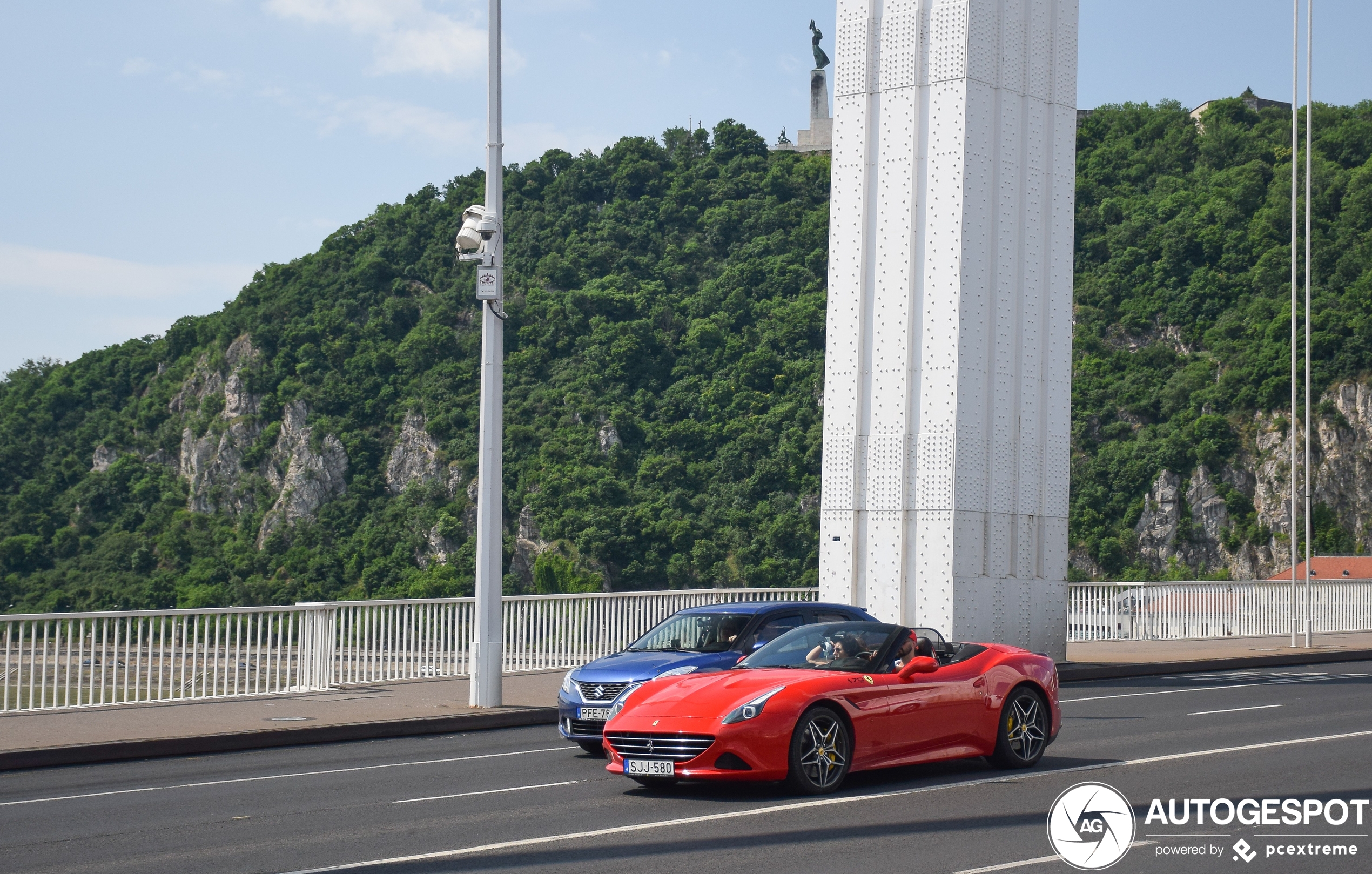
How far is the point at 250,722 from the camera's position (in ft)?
54.9

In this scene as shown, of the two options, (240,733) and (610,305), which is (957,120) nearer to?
(240,733)

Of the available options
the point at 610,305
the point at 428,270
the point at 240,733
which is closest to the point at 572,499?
the point at 610,305

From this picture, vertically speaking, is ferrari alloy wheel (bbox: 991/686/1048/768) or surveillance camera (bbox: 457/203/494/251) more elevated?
surveillance camera (bbox: 457/203/494/251)

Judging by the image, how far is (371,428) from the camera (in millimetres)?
120188

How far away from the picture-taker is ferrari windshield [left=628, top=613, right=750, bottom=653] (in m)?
15.2

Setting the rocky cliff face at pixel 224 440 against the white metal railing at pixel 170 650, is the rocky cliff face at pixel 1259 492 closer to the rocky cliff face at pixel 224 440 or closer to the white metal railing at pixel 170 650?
the rocky cliff face at pixel 224 440

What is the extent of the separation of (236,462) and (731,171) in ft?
172

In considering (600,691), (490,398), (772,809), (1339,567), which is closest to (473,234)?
(490,398)

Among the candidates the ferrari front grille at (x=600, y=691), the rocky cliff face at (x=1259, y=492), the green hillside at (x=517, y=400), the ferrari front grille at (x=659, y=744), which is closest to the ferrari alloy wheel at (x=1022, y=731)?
the ferrari front grille at (x=659, y=744)

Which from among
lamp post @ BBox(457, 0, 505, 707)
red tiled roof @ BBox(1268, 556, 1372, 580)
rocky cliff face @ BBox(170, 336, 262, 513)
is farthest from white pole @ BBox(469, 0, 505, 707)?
rocky cliff face @ BBox(170, 336, 262, 513)

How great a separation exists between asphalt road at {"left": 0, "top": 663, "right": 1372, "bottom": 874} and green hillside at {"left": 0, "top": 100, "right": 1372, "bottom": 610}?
8512cm

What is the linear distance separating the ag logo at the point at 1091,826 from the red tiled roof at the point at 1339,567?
62736mm

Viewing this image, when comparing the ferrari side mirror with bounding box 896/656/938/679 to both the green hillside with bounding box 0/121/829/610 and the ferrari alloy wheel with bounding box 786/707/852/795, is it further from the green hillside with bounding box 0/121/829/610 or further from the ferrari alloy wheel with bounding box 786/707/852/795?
the green hillside with bounding box 0/121/829/610

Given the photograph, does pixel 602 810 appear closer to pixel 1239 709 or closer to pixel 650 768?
pixel 650 768
